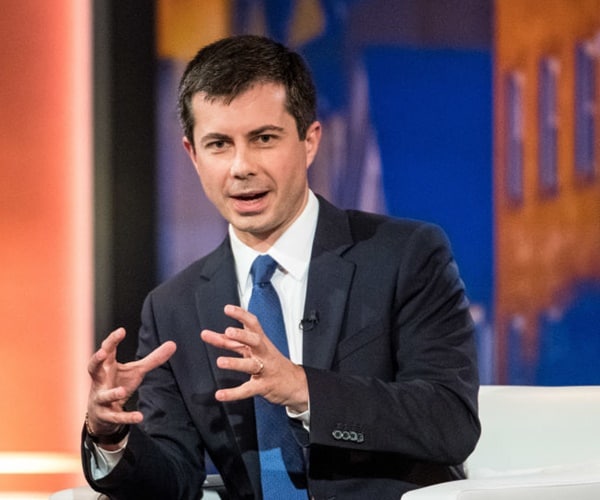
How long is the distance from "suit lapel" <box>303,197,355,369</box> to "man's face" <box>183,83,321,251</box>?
0.11 meters

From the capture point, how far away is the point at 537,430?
91.0 inches

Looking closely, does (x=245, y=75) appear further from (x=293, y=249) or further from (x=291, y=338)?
(x=291, y=338)

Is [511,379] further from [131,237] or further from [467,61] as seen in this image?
[131,237]

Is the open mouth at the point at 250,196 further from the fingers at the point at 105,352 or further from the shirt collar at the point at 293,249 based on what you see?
the fingers at the point at 105,352

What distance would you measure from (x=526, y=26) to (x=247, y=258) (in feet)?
6.06

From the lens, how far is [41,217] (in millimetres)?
3496

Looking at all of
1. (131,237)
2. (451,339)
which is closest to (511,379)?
(131,237)

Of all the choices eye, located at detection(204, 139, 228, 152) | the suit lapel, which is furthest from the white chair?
eye, located at detection(204, 139, 228, 152)

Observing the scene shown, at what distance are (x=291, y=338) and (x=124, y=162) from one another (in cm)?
150

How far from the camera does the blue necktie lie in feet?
6.84

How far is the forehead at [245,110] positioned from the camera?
2.08 m

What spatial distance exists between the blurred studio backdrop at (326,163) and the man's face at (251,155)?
4.55 ft

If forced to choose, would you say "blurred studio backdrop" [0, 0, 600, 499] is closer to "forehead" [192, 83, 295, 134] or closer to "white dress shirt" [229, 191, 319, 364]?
"white dress shirt" [229, 191, 319, 364]

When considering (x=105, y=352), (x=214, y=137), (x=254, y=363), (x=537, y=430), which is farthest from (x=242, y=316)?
(x=537, y=430)
